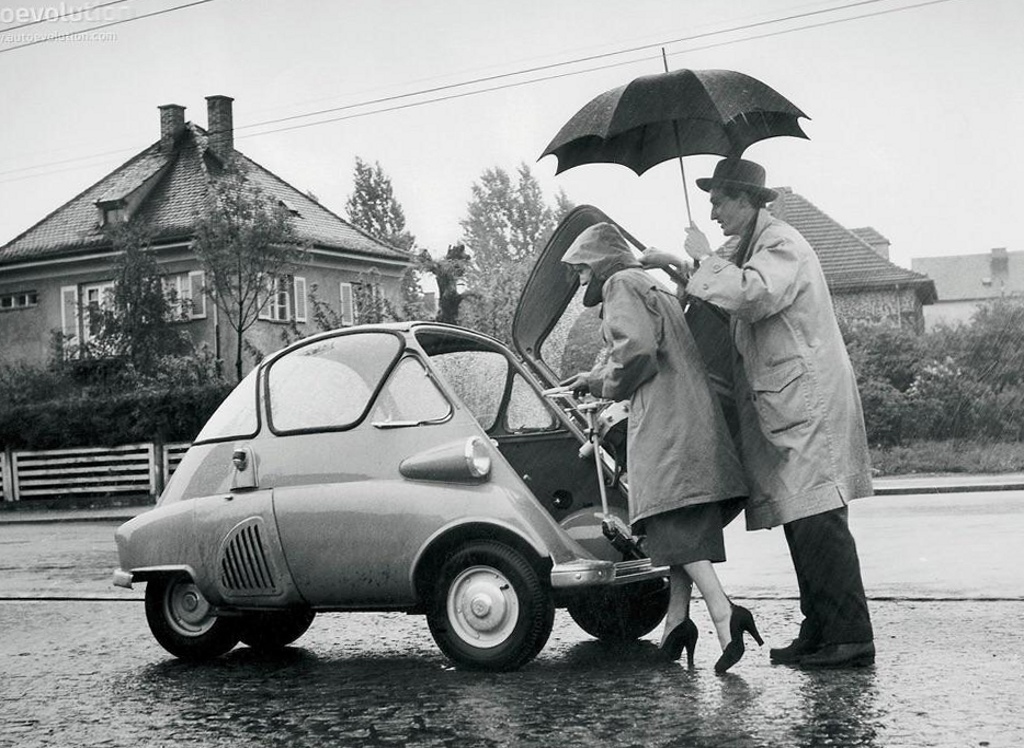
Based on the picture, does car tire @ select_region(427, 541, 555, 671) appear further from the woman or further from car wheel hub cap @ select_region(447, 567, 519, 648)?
the woman

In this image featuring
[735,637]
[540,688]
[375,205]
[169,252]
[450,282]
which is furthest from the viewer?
[375,205]

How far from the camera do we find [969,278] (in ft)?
370

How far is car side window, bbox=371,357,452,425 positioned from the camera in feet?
24.0

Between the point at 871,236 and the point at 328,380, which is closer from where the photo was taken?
the point at 328,380

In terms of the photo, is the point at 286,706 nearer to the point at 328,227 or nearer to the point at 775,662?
the point at 775,662

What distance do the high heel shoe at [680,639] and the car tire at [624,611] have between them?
3.95 feet

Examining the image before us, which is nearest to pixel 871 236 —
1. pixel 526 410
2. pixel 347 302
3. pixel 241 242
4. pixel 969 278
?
pixel 347 302

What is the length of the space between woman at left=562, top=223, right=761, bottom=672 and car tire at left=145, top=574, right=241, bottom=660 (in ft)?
8.63

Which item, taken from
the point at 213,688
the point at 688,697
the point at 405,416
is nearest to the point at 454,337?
the point at 405,416

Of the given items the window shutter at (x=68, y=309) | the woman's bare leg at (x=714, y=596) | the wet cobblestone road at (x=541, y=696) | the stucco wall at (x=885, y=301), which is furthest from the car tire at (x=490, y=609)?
the stucco wall at (x=885, y=301)

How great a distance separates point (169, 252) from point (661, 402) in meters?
38.1

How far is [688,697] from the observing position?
19.3 ft

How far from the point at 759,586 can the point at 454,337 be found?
3753 mm

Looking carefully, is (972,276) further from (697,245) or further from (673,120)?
(697,245)
